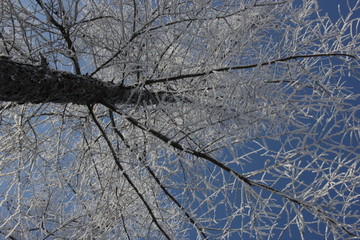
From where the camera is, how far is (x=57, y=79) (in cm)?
179

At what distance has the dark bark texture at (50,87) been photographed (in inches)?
61.2

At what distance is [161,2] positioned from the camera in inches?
69.9

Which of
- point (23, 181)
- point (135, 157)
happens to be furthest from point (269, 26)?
point (23, 181)

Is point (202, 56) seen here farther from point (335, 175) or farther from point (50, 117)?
point (50, 117)

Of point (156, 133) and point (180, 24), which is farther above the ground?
point (180, 24)

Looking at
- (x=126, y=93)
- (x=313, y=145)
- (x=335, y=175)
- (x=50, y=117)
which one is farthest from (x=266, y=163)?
(x=50, y=117)

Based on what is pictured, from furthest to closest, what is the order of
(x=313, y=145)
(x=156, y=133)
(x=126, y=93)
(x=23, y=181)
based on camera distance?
(x=23, y=181), (x=126, y=93), (x=156, y=133), (x=313, y=145)

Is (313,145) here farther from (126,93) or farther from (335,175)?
(126,93)

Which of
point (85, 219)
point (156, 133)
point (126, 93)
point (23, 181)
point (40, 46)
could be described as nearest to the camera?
point (156, 133)

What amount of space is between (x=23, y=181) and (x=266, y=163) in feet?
6.85

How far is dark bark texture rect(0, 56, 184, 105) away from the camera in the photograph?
156cm

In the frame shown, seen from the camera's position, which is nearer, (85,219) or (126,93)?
(126,93)

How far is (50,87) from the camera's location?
5.74 ft

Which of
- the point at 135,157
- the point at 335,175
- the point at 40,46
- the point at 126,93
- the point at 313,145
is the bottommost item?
the point at 335,175
